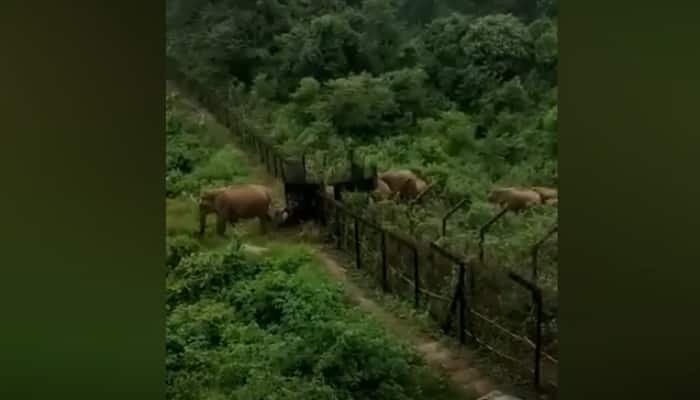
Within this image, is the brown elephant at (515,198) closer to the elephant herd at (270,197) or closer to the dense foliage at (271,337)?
the elephant herd at (270,197)

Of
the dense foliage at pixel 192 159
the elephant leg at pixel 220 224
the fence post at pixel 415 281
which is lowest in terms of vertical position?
the fence post at pixel 415 281

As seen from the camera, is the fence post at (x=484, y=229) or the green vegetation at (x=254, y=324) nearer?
the green vegetation at (x=254, y=324)

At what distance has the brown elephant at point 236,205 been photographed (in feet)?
8.06

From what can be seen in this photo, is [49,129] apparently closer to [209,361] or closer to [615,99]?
[209,361]

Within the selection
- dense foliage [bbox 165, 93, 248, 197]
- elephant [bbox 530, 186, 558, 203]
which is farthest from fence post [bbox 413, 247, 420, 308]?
dense foliage [bbox 165, 93, 248, 197]

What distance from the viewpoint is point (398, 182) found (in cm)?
260

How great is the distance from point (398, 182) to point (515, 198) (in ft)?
1.10

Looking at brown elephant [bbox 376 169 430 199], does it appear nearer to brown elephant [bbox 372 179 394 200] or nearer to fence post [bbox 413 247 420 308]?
brown elephant [bbox 372 179 394 200]

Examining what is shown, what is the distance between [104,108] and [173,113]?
21 centimetres

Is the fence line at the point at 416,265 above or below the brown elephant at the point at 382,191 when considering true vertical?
below

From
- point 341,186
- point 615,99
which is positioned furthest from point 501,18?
point 341,186

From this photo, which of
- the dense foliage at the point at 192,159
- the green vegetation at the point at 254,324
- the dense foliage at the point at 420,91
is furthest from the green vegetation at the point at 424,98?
the green vegetation at the point at 254,324

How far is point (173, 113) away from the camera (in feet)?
7.95

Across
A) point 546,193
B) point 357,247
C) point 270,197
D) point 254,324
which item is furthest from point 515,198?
point 254,324
